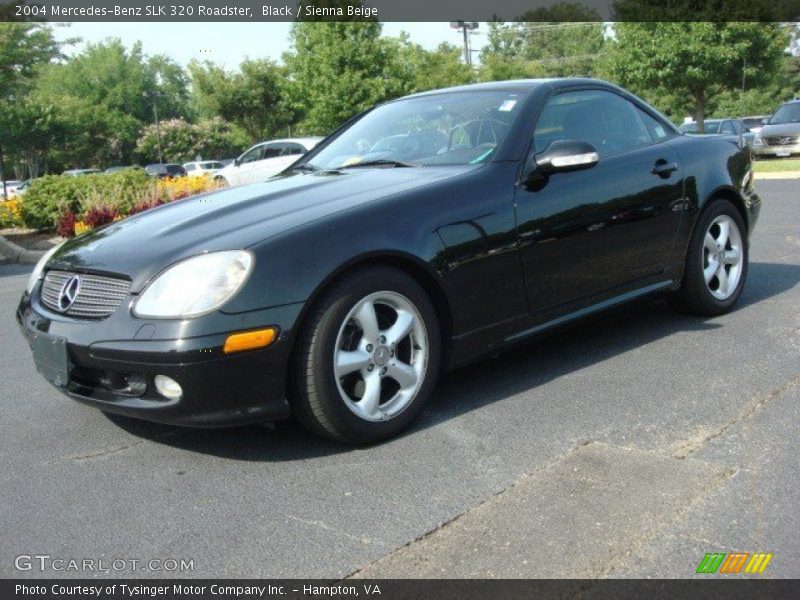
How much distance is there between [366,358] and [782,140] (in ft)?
75.3

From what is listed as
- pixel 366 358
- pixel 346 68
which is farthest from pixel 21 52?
pixel 366 358

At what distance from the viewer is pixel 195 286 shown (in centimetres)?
325

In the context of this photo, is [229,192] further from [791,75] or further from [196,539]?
[791,75]

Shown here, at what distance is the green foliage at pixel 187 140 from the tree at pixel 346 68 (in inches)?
1186

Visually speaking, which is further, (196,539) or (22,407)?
(22,407)

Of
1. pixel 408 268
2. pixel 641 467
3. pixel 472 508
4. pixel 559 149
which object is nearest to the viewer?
pixel 472 508

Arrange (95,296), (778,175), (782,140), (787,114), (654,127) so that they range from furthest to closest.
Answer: (787,114)
(782,140)
(778,175)
(654,127)
(95,296)

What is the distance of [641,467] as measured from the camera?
3.19 m

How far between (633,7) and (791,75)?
40.7m

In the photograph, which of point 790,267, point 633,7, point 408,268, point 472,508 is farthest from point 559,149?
point 633,7

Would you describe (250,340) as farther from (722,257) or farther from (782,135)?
(782,135)

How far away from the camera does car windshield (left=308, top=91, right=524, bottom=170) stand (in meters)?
4.32

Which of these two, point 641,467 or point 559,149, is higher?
point 559,149

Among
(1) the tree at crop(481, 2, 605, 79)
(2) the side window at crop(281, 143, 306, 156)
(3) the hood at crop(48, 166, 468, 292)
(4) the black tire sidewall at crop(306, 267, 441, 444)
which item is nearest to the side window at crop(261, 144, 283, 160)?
(2) the side window at crop(281, 143, 306, 156)
